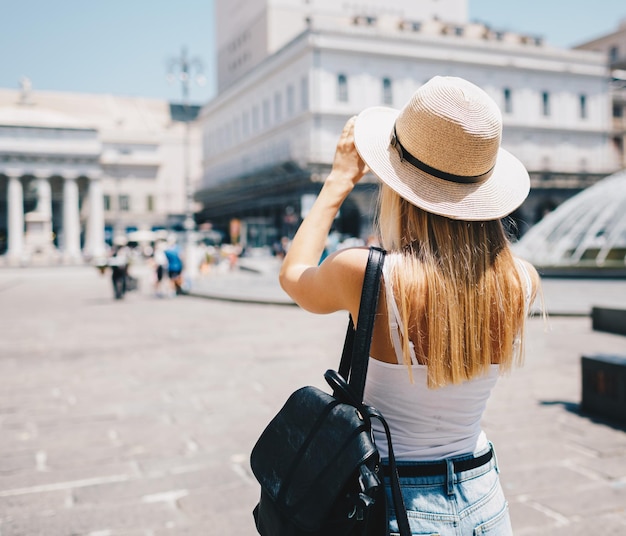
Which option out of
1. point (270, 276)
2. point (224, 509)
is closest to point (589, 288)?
point (270, 276)

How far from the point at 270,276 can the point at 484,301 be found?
25726 millimetres

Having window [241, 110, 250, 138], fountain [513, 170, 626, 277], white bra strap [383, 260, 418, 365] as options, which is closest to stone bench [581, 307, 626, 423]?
white bra strap [383, 260, 418, 365]

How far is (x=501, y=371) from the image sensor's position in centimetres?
181

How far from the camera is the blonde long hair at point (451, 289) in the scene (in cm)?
161

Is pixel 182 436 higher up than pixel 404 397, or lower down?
lower down

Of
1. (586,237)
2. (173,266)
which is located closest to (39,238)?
(173,266)

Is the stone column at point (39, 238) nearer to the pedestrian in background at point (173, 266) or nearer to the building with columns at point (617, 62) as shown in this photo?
the pedestrian in background at point (173, 266)

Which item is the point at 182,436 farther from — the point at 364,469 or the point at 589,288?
the point at 589,288

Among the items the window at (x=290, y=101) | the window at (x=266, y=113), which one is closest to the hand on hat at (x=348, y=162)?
the window at (x=290, y=101)

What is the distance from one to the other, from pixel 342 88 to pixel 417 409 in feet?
157

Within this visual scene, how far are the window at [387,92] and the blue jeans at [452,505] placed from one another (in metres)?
48.9

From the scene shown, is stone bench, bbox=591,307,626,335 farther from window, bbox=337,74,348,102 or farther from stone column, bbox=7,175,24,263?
stone column, bbox=7,175,24,263

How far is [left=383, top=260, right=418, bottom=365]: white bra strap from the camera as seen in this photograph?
1.59 meters

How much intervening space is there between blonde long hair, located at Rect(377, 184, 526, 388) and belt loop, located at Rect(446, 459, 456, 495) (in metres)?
0.21
